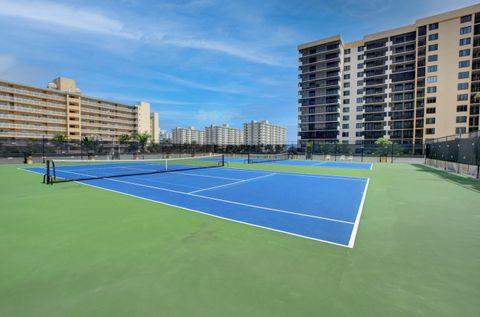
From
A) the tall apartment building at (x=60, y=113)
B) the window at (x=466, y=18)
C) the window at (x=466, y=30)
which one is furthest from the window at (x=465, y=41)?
the tall apartment building at (x=60, y=113)

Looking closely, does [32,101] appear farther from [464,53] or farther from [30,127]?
[464,53]

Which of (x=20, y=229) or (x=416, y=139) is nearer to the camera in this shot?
(x=20, y=229)

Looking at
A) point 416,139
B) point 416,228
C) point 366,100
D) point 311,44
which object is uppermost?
point 311,44

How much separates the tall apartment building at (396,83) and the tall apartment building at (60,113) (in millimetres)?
70433

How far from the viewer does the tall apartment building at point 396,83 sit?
5259 cm

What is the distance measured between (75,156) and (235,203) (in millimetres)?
29773

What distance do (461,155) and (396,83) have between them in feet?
179

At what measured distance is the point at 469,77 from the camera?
52.2 m

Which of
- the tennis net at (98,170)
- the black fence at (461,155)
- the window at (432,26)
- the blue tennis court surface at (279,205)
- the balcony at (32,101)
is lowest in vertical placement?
the blue tennis court surface at (279,205)

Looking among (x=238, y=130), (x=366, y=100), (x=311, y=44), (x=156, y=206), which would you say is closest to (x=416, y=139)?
(x=366, y=100)

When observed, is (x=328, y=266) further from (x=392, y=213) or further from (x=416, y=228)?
(x=392, y=213)

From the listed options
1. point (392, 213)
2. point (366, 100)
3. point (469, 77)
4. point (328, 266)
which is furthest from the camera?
point (366, 100)

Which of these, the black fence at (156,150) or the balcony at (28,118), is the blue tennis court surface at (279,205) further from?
the balcony at (28,118)

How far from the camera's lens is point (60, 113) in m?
75.8
